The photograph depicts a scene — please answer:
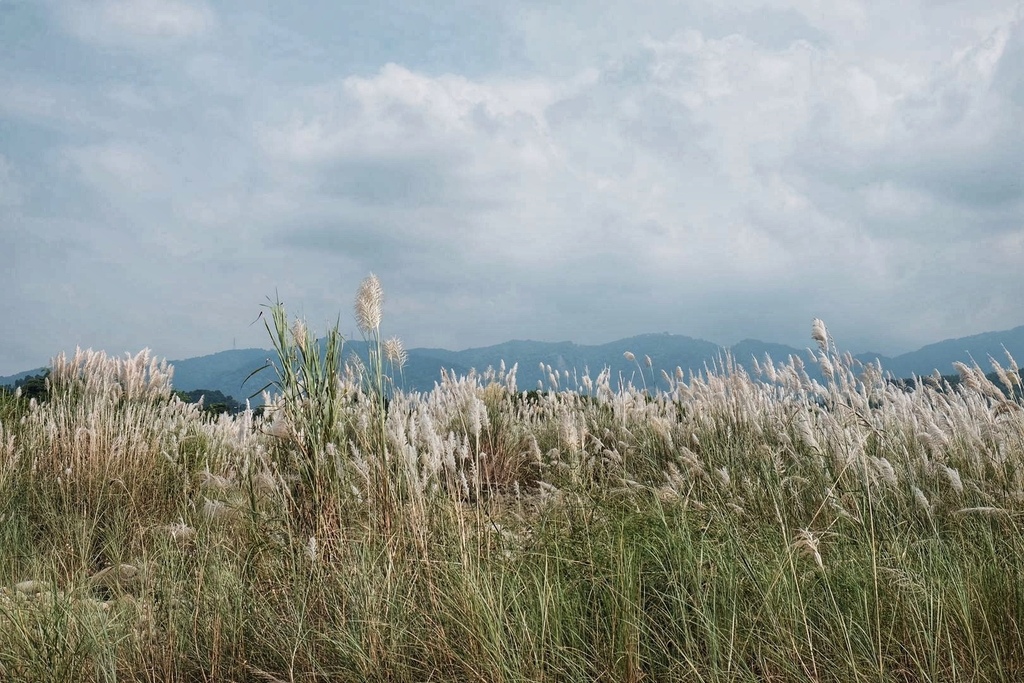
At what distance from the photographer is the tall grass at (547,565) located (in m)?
2.62

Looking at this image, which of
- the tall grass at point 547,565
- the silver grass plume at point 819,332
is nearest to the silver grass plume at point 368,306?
the tall grass at point 547,565

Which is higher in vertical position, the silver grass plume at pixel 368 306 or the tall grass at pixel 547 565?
the silver grass plume at pixel 368 306

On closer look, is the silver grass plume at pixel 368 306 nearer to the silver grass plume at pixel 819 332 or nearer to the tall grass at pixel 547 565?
the tall grass at pixel 547 565

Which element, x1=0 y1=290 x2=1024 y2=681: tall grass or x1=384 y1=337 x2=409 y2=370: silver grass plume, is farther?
x1=384 y1=337 x2=409 y2=370: silver grass plume

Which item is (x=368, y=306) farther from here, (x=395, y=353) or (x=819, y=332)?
(x=819, y=332)

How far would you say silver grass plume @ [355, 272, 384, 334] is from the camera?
4129mm

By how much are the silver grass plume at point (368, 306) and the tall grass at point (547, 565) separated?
1cm

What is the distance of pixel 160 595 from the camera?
3508mm

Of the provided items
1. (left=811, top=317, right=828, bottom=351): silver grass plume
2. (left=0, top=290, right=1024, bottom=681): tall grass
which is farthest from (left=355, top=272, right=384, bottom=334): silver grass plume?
(left=811, top=317, right=828, bottom=351): silver grass plume

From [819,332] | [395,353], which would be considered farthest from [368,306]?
[819,332]

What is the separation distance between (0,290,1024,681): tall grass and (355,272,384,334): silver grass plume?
1 centimetres

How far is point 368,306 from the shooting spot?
414 cm

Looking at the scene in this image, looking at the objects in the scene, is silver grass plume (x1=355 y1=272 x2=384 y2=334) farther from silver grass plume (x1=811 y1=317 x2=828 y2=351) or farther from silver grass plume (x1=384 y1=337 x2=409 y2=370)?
silver grass plume (x1=811 y1=317 x2=828 y2=351)

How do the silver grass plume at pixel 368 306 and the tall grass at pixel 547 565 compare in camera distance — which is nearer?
the tall grass at pixel 547 565
